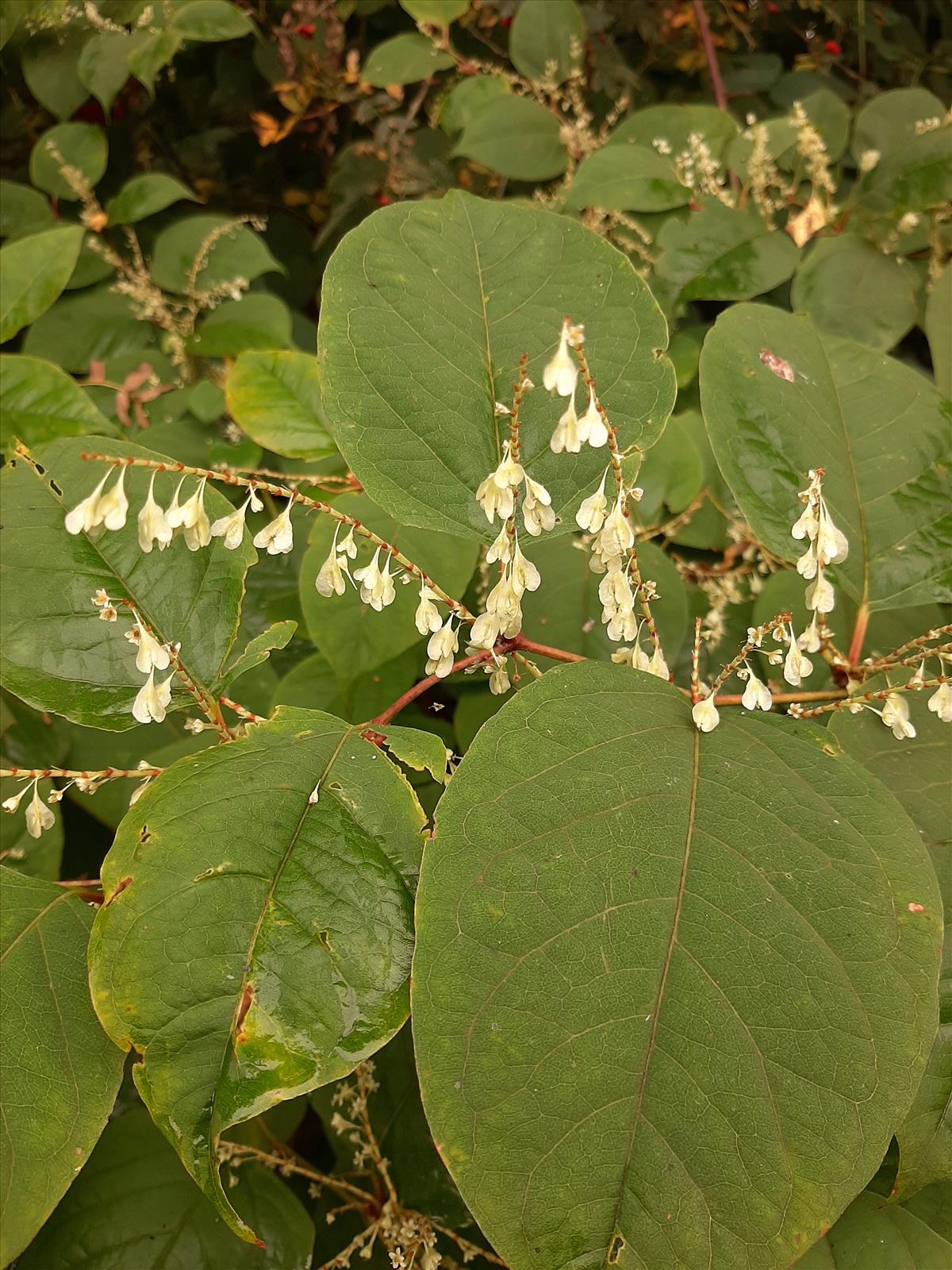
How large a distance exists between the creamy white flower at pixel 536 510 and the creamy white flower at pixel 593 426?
0.06 meters

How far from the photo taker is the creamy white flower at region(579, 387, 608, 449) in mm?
628

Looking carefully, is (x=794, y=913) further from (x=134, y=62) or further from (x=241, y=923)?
(x=134, y=62)

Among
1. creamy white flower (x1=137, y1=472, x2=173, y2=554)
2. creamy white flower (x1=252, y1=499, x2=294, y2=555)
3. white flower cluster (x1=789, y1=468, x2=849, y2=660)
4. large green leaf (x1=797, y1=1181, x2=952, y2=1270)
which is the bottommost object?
large green leaf (x1=797, y1=1181, x2=952, y2=1270)

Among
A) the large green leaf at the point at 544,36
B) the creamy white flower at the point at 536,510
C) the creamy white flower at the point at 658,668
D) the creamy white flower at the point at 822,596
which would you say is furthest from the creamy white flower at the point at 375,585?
the large green leaf at the point at 544,36

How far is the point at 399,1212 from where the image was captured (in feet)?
2.97

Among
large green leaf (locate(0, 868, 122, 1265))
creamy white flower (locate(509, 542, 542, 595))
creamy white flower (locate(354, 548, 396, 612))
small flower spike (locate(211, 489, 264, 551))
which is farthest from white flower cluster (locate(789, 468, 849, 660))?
large green leaf (locate(0, 868, 122, 1265))

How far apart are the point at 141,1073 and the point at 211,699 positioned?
295 millimetres

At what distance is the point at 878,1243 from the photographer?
0.75m

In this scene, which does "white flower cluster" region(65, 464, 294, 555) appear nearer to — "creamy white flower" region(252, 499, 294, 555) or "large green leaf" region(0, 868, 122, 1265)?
"creamy white flower" region(252, 499, 294, 555)

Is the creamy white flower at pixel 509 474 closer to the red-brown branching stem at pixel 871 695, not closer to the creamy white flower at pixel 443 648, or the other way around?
the creamy white flower at pixel 443 648

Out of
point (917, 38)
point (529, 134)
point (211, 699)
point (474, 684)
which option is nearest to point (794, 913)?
point (211, 699)

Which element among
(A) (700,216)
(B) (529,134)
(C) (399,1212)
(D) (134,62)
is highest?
(D) (134,62)

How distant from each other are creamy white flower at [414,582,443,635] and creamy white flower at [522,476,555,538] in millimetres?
98

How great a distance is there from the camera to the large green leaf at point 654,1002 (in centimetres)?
54
